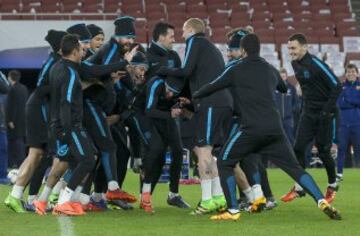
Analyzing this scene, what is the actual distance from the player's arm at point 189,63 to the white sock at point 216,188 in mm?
1201

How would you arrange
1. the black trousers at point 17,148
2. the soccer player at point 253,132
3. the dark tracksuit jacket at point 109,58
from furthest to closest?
the black trousers at point 17,148, the dark tracksuit jacket at point 109,58, the soccer player at point 253,132

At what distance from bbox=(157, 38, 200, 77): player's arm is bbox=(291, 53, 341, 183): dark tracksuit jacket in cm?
196

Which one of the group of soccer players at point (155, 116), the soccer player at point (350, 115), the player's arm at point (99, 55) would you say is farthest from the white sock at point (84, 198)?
the soccer player at point (350, 115)

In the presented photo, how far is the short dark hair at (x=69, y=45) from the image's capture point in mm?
10539

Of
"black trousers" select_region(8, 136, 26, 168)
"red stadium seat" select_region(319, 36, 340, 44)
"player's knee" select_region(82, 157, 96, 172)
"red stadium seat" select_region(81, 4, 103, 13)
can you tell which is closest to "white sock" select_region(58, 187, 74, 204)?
"player's knee" select_region(82, 157, 96, 172)

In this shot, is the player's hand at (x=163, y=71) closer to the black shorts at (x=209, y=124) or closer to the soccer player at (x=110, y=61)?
the soccer player at (x=110, y=61)

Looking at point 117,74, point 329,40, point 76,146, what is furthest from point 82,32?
point 329,40

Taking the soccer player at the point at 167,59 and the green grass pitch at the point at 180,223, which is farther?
the soccer player at the point at 167,59

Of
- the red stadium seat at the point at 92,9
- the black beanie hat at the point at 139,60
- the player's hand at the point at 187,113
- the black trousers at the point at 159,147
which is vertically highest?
the red stadium seat at the point at 92,9

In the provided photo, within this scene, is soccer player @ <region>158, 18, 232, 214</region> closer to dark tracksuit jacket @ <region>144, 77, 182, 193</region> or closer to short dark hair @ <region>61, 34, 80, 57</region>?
dark tracksuit jacket @ <region>144, 77, 182, 193</region>

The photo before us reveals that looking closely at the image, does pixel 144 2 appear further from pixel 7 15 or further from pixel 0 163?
pixel 0 163

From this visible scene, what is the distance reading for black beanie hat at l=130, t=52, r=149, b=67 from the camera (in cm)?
1190

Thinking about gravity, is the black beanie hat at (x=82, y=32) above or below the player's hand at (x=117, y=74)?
above

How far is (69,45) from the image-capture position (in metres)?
10.5
